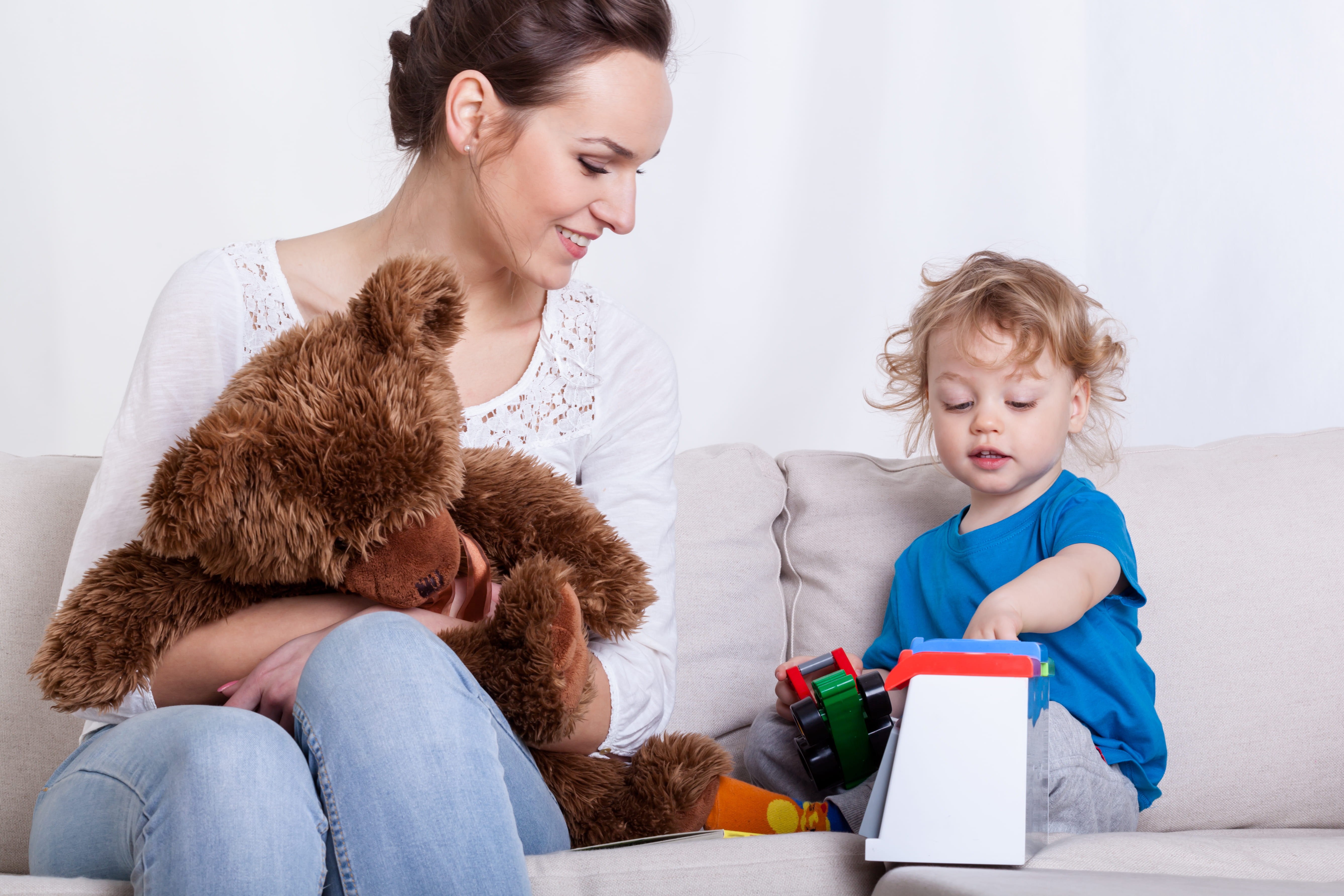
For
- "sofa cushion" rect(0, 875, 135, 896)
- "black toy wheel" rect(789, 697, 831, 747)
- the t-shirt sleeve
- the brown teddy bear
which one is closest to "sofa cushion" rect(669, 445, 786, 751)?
"black toy wheel" rect(789, 697, 831, 747)

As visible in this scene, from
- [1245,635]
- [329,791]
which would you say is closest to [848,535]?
[1245,635]

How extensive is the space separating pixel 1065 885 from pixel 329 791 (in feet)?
1.77

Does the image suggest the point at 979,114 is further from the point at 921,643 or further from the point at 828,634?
the point at 921,643

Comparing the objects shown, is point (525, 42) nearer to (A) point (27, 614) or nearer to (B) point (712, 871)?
(B) point (712, 871)

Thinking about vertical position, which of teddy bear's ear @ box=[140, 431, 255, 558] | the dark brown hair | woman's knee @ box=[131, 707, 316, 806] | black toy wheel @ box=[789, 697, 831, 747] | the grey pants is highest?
the dark brown hair

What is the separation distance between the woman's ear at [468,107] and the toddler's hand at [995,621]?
77 centimetres

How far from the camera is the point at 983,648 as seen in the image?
92 centimetres

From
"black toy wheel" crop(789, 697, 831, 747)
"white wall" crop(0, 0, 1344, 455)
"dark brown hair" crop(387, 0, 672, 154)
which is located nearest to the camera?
"dark brown hair" crop(387, 0, 672, 154)

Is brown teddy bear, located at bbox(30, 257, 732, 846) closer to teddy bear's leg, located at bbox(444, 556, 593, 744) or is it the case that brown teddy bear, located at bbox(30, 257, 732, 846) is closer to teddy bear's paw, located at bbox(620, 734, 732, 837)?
teddy bear's leg, located at bbox(444, 556, 593, 744)

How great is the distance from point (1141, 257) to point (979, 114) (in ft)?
1.45

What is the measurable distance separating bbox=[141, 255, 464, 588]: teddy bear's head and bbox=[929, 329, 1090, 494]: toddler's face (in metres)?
0.84

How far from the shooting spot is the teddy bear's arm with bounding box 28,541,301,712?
0.80m

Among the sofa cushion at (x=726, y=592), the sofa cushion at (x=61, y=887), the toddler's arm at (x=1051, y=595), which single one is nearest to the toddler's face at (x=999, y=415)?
the toddler's arm at (x=1051, y=595)

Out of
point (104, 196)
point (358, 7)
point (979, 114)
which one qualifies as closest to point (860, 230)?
point (979, 114)
